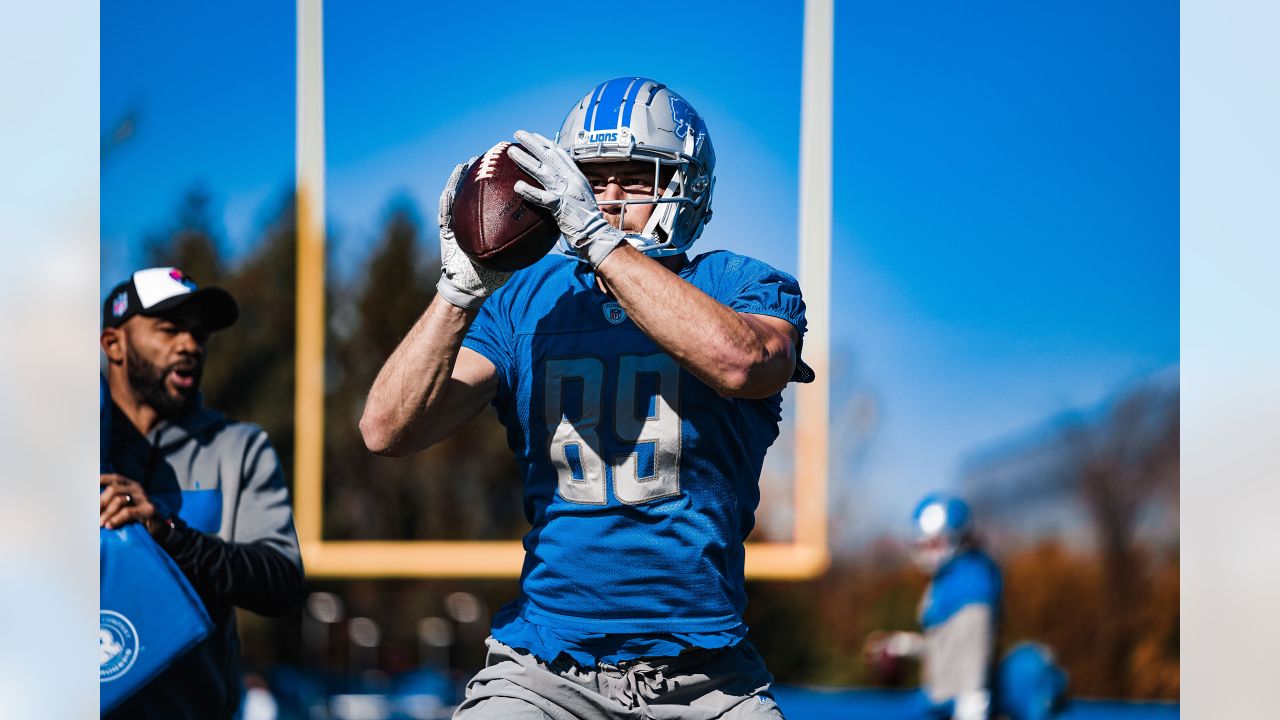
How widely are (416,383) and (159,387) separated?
138 centimetres

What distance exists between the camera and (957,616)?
16.7 feet

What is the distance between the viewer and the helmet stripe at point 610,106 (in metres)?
2.10

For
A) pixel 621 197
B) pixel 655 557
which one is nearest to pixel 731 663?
pixel 655 557

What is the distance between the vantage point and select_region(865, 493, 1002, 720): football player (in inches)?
199

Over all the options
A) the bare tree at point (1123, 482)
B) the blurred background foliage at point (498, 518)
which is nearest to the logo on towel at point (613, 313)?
the blurred background foliage at point (498, 518)

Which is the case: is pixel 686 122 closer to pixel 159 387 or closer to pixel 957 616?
pixel 159 387

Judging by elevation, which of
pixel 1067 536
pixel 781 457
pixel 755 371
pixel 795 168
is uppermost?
pixel 795 168

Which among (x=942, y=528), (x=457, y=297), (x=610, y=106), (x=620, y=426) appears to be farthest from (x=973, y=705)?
(x=457, y=297)

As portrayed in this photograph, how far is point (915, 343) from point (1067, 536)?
144 centimetres

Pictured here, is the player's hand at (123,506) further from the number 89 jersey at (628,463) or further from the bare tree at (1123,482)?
the bare tree at (1123,482)
